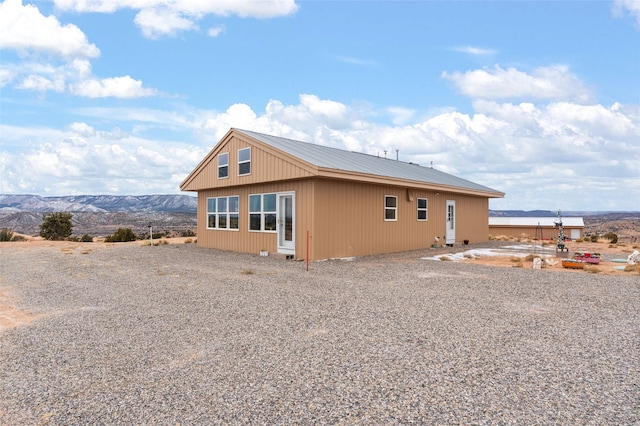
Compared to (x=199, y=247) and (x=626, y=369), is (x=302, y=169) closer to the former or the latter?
(x=199, y=247)

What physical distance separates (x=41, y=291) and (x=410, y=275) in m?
8.16

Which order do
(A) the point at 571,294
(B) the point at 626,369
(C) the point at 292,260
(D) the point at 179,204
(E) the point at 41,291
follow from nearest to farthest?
1. (B) the point at 626,369
2. (A) the point at 571,294
3. (E) the point at 41,291
4. (C) the point at 292,260
5. (D) the point at 179,204

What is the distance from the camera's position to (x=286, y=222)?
14.6 meters

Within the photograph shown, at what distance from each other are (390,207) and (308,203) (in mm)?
3962

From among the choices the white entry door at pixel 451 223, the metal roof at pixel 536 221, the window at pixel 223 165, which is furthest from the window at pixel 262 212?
the metal roof at pixel 536 221

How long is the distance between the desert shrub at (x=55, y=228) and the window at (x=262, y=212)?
64.2 ft

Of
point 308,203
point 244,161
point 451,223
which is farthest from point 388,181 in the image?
point 451,223

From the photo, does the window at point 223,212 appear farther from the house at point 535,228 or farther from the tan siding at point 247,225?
the house at point 535,228

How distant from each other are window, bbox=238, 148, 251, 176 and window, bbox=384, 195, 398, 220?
17.1 feet

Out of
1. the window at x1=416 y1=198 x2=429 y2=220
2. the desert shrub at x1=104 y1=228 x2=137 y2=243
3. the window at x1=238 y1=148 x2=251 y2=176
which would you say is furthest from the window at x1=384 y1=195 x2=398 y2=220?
the desert shrub at x1=104 y1=228 x2=137 y2=243

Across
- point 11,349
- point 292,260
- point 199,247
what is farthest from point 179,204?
point 11,349

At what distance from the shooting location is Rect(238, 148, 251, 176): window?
1575cm

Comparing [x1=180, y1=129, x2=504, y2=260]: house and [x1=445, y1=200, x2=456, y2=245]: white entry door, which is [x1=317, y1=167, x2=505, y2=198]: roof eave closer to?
[x1=180, y1=129, x2=504, y2=260]: house

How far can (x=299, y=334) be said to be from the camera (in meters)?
5.50
